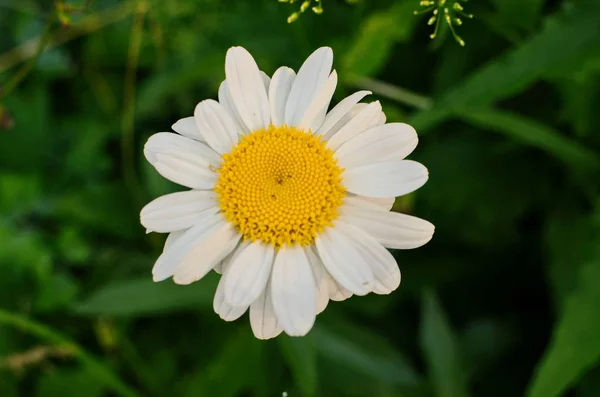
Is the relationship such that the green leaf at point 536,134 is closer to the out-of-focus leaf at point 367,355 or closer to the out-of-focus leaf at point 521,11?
the out-of-focus leaf at point 521,11

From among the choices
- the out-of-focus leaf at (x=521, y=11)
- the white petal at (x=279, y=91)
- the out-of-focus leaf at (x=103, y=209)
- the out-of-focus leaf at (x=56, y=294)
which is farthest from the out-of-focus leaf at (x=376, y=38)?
the out-of-focus leaf at (x=56, y=294)

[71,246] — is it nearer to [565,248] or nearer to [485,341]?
[485,341]

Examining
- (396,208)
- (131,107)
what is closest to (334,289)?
(396,208)

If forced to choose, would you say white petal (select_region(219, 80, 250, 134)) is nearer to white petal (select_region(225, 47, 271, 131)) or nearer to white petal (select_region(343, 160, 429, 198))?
white petal (select_region(225, 47, 271, 131))

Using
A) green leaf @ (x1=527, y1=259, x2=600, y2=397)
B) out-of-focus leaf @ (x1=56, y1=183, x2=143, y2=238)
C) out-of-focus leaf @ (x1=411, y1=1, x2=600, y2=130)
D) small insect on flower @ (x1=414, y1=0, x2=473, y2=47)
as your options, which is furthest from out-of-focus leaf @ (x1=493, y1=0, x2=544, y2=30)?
out-of-focus leaf @ (x1=56, y1=183, x2=143, y2=238)

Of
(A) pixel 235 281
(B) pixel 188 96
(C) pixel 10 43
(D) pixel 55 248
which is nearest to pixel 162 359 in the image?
(D) pixel 55 248
